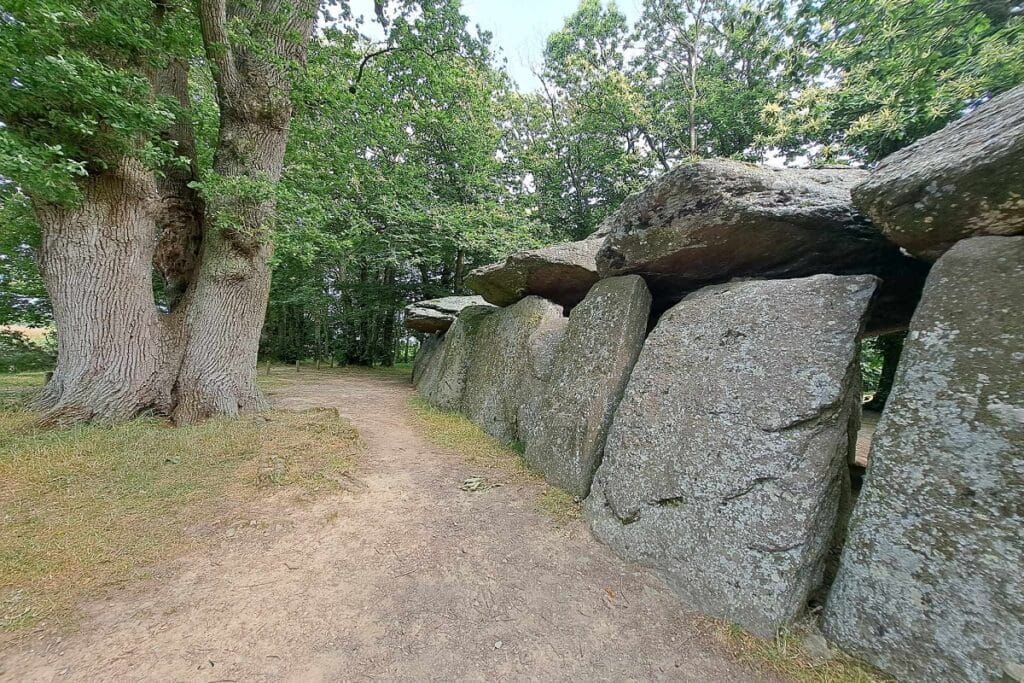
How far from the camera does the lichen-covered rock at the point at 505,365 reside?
503 cm

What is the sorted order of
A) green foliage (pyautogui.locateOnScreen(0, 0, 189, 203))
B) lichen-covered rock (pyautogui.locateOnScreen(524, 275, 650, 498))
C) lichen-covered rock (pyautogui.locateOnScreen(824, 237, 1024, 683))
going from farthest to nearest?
lichen-covered rock (pyautogui.locateOnScreen(524, 275, 650, 498)), green foliage (pyautogui.locateOnScreen(0, 0, 189, 203)), lichen-covered rock (pyautogui.locateOnScreen(824, 237, 1024, 683))

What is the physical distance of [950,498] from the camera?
5.71 feet

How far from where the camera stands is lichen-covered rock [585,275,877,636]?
2135mm

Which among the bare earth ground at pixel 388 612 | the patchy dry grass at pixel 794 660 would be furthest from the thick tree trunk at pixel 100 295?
the patchy dry grass at pixel 794 660

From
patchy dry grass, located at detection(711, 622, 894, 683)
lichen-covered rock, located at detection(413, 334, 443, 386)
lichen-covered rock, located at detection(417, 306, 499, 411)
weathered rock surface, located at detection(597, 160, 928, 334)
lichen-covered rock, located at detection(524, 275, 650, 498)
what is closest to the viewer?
patchy dry grass, located at detection(711, 622, 894, 683)

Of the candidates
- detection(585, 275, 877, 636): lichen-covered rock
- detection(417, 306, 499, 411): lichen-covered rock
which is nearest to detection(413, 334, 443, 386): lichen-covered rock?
detection(417, 306, 499, 411): lichen-covered rock

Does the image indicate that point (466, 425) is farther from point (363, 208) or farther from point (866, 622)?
point (363, 208)

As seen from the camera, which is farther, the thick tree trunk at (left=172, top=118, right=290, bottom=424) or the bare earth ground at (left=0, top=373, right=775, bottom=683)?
the thick tree trunk at (left=172, top=118, right=290, bottom=424)

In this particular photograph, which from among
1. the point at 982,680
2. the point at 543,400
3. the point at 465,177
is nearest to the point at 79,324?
the point at 543,400

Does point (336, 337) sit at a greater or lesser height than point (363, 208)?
lesser

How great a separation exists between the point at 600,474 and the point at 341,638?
6.50ft

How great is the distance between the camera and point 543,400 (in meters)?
4.25

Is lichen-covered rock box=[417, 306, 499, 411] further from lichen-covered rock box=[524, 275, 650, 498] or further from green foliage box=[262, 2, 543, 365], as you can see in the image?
lichen-covered rock box=[524, 275, 650, 498]

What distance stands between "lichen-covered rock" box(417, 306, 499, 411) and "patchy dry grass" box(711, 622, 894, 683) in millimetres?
4857
